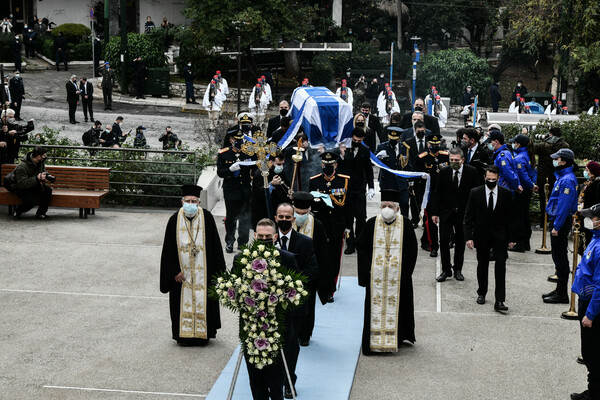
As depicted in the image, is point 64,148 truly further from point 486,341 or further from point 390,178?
point 486,341

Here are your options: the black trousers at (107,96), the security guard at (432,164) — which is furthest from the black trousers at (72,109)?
the security guard at (432,164)

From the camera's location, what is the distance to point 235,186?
597 inches

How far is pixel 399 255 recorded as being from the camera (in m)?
10.7

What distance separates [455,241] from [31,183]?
7786 millimetres

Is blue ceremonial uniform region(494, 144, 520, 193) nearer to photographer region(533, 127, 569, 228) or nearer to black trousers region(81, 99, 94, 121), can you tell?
photographer region(533, 127, 569, 228)

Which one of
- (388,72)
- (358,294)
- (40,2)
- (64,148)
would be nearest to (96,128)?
(64,148)

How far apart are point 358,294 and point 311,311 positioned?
2366 mm

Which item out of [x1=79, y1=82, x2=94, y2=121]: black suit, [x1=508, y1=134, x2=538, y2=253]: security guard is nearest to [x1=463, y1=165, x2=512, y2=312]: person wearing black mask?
[x1=508, y1=134, x2=538, y2=253]: security guard

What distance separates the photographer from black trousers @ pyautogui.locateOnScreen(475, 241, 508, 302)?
12188mm

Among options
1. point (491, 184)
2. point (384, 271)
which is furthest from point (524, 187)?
point (384, 271)

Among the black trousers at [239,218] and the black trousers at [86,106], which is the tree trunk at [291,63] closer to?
the black trousers at [86,106]

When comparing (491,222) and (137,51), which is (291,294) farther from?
(137,51)

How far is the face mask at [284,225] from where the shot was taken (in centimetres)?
938

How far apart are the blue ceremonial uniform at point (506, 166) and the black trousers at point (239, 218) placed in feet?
13.1
